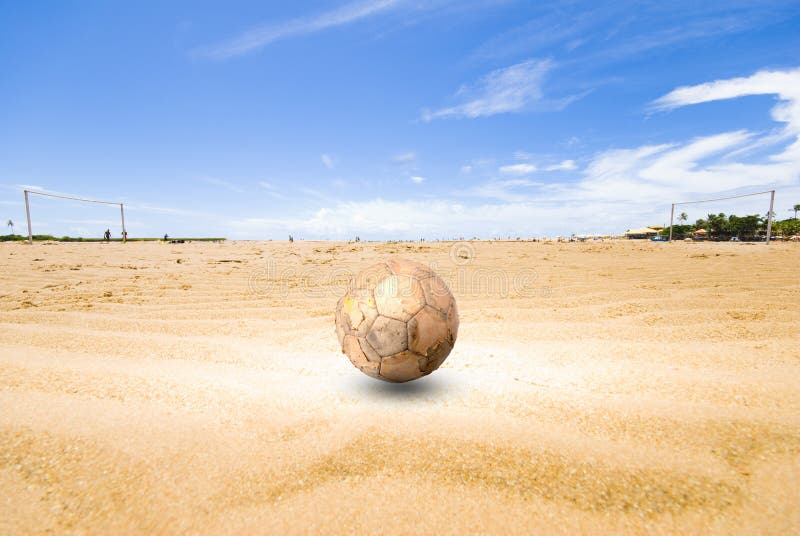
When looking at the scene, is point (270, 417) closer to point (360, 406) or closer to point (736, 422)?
point (360, 406)

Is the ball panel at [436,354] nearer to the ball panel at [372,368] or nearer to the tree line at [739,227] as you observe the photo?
the ball panel at [372,368]

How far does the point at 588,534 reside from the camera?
1.20 m

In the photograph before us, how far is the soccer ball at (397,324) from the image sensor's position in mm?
2117

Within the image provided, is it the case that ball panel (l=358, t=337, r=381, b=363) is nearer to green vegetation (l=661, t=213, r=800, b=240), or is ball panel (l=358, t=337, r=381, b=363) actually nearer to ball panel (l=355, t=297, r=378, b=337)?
ball panel (l=355, t=297, r=378, b=337)

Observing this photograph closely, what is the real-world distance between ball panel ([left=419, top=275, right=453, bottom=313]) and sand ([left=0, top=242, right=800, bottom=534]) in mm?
555

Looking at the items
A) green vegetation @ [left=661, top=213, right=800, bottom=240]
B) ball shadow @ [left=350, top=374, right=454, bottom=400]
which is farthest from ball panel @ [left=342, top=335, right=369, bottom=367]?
green vegetation @ [left=661, top=213, right=800, bottom=240]

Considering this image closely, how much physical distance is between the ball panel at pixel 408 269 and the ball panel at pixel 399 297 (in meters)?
0.06

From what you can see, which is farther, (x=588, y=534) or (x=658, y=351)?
(x=658, y=351)

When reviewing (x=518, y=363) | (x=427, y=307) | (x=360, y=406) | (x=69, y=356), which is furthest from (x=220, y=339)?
(x=518, y=363)

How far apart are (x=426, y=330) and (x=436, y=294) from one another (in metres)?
0.24

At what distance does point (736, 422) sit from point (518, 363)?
47.8 inches

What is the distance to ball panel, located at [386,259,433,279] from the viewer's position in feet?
7.55

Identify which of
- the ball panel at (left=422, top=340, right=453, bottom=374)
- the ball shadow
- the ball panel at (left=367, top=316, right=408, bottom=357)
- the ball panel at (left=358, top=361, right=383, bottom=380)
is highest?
the ball panel at (left=367, top=316, right=408, bottom=357)

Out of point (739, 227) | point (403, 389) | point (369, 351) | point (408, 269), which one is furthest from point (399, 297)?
point (739, 227)
